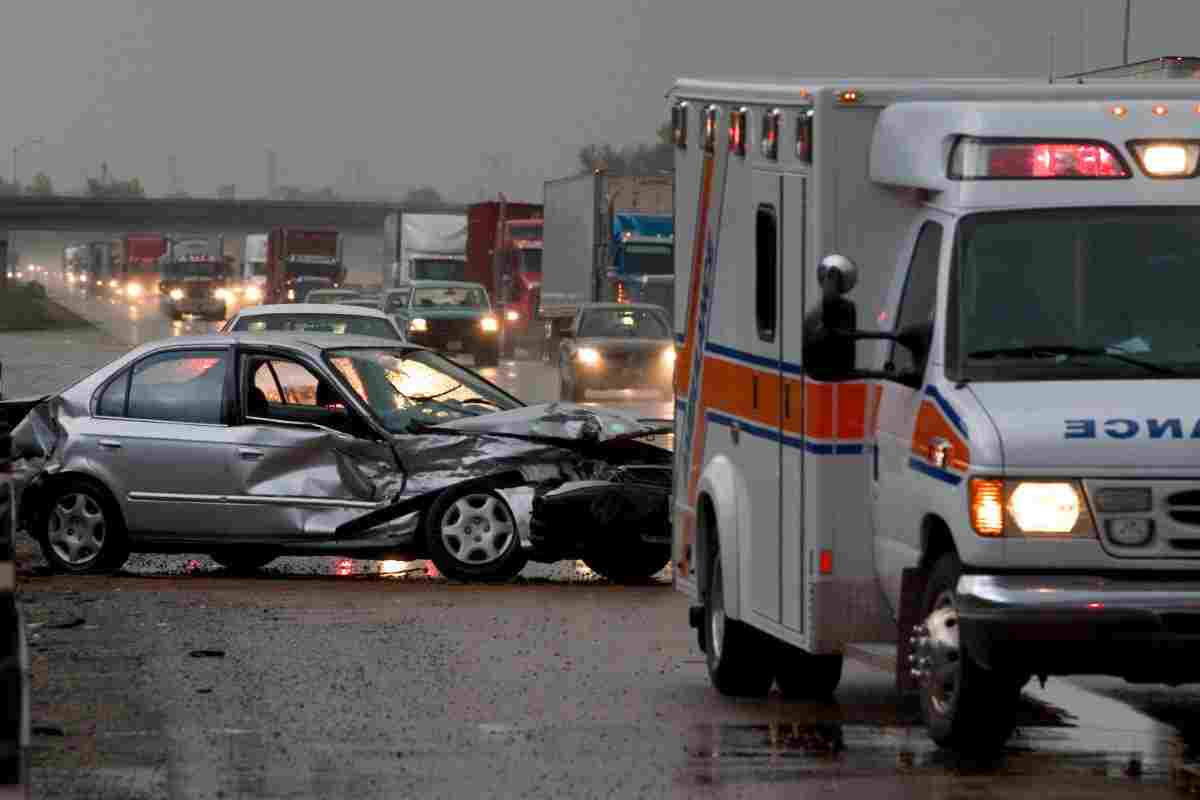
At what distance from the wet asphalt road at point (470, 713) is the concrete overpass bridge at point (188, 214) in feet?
413

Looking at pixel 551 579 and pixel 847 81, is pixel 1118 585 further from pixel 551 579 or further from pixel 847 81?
pixel 551 579

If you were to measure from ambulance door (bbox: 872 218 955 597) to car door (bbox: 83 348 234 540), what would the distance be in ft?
22.1

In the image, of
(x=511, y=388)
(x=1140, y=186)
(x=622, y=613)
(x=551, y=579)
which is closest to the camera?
(x=1140, y=186)

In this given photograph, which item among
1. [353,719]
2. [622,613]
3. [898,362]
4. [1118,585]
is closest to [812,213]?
[898,362]

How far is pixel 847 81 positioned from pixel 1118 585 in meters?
2.53

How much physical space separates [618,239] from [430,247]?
71.8 feet

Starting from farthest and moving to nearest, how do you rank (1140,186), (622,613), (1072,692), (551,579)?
1. (551,579)
2. (622,613)
3. (1072,692)
4. (1140,186)

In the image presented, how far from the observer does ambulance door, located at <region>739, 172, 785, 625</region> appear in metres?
10.2

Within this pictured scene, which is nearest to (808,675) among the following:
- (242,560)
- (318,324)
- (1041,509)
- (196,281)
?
(1041,509)

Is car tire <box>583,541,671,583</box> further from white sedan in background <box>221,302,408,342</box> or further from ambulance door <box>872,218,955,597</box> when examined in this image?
white sedan in background <box>221,302,408,342</box>

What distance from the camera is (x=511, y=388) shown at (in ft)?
150

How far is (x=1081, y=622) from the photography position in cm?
842

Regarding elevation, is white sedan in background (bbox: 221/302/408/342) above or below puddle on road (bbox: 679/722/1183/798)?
above

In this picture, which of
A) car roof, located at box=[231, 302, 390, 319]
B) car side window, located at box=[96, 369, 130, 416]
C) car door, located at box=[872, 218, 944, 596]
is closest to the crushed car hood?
car side window, located at box=[96, 369, 130, 416]
